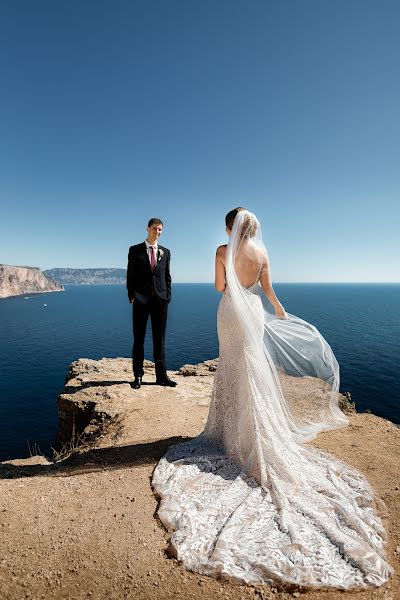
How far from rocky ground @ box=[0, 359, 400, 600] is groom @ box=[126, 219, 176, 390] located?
6.80 ft

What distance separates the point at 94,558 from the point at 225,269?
396 cm

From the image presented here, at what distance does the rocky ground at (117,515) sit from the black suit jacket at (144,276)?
2.85 metres

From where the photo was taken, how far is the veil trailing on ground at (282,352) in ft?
16.5

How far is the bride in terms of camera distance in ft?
10.4

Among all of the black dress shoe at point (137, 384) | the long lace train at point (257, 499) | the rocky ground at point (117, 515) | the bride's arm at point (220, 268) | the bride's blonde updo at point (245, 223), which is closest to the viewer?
the rocky ground at point (117, 515)

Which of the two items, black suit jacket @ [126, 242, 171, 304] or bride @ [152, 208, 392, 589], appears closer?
bride @ [152, 208, 392, 589]

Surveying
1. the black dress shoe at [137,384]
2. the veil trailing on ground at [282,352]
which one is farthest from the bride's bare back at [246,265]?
the black dress shoe at [137,384]

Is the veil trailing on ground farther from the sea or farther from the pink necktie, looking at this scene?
the sea

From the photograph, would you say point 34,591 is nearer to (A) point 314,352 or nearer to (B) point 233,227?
(B) point 233,227

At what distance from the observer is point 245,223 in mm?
4945

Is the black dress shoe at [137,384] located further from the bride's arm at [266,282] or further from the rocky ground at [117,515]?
the bride's arm at [266,282]

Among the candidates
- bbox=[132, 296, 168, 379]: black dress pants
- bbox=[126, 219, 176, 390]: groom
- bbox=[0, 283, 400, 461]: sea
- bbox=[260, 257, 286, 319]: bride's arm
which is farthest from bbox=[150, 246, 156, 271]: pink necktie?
bbox=[0, 283, 400, 461]: sea

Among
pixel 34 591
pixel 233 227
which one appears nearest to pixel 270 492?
pixel 34 591

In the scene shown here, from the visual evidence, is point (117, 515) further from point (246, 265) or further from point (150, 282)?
point (150, 282)
